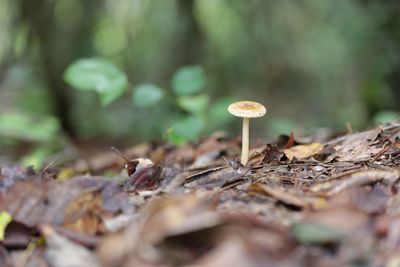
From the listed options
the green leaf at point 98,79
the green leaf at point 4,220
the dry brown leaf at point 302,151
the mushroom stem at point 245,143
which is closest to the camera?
the green leaf at point 4,220

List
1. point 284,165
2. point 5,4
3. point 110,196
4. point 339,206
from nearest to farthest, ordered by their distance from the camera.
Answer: point 339,206 < point 110,196 < point 284,165 < point 5,4

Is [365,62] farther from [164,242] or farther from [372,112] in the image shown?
[164,242]

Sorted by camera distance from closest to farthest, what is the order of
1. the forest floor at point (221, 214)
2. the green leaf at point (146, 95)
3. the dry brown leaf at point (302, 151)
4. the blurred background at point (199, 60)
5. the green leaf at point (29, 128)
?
the forest floor at point (221, 214)
the dry brown leaf at point (302, 151)
the green leaf at point (146, 95)
the green leaf at point (29, 128)
the blurred background at point (199, 60)

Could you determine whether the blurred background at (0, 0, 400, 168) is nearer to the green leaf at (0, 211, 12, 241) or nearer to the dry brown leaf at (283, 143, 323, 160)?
the dry brown leaf at (283, 143, 323, 160)

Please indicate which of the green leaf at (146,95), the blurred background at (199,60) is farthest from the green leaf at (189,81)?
the blurred background at (199,60)

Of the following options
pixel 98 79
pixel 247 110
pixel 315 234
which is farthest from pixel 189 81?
pixel 315 234

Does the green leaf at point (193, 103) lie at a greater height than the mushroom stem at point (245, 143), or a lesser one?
greater

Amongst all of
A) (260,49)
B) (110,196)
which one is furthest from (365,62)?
(110,196)

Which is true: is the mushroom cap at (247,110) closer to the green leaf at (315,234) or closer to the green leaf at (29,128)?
the green leaf at (315,234)
